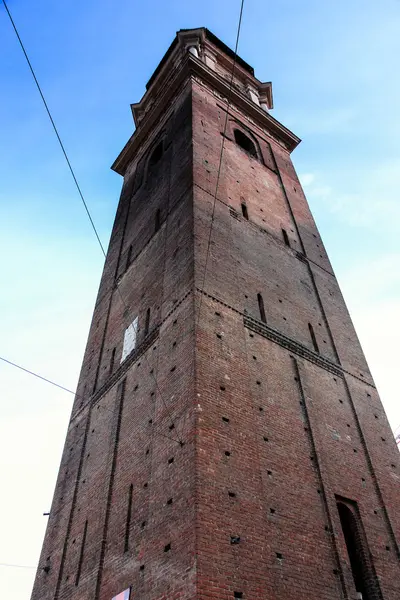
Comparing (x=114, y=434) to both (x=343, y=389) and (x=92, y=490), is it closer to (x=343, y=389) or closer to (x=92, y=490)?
(x=92, y=490)

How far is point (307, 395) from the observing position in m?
10.9

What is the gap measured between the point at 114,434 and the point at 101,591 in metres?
3.11

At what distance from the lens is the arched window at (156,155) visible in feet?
67.7

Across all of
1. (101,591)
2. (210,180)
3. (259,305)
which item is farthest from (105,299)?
(101,591)

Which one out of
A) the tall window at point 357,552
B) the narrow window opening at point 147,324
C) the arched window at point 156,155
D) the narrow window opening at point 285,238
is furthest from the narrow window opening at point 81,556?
the arched window at point 156,155

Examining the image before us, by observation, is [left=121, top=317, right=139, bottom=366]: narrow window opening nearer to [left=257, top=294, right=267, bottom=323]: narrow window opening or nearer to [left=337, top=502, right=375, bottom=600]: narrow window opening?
[left=257, top=294, right=267, bottom=323]: narrow window opening

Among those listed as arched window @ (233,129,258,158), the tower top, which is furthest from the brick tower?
the tower top

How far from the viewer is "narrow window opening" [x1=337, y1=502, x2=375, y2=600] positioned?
8.55 metres

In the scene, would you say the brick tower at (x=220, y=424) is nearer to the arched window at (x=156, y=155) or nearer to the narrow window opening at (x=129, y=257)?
the narrow window opening at (x=129, y=257)

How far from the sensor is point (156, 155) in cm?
2098

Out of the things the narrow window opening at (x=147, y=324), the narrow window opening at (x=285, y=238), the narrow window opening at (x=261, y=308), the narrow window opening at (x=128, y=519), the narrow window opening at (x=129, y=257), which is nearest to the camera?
the narrow window opening at (x=128, y=519)

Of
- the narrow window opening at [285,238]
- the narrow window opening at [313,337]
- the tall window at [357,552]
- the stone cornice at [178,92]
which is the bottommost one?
the tall window at [357,552]

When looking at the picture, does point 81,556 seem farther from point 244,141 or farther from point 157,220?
point 244,141

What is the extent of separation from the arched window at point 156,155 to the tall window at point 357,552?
15.2 metres
